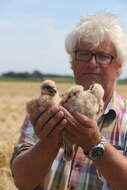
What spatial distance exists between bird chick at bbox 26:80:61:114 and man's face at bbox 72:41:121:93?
2.06ft

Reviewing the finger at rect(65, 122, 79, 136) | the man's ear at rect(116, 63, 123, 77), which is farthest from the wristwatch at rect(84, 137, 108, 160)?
the man's ear at rect(116, 63, 123, 77)

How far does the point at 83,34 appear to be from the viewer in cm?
358

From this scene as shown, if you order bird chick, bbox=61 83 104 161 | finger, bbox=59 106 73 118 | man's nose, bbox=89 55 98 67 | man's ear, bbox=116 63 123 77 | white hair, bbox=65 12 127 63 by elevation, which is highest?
white hair, bbox=65 12 127 63

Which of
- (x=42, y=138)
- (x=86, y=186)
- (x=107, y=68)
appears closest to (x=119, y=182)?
(x=86, y=186)

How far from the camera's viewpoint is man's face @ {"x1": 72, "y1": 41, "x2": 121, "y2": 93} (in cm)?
349

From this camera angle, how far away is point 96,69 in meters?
3.48

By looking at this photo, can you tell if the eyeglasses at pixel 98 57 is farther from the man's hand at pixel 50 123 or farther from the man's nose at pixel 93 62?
the man's hand at pixel 50 123

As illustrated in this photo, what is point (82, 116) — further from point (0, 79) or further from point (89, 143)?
point (0, 79)

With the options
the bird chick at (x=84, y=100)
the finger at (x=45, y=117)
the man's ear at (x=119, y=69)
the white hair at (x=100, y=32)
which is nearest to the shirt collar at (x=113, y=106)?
the man's ear at (x=119, y=69)

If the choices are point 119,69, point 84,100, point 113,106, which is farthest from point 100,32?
point 84,100

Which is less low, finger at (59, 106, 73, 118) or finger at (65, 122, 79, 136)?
finger at (59, 106, 73, 118)

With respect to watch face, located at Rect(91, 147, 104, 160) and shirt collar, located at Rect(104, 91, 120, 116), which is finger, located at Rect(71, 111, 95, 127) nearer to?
watch face, located at Rect(91, 147, 104, 160)

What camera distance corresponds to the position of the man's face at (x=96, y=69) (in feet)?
11.4

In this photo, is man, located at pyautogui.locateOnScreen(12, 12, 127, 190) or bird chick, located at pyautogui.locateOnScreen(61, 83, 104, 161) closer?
bird chick, located at pyautogui.locateOnScreen(61, 83, 104, 161)
